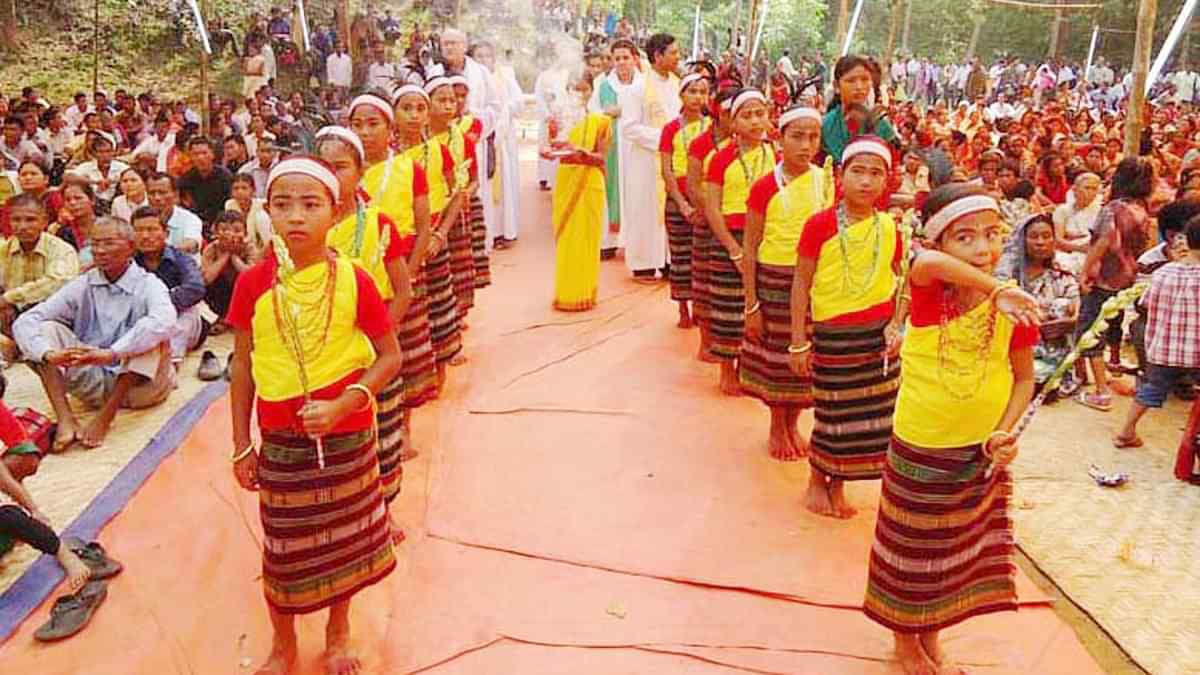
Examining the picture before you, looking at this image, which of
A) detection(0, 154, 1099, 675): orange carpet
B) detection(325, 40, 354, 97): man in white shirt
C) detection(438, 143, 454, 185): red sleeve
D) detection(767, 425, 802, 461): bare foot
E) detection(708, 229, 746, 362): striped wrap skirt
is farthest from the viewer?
detection(325, 40, 354, 97): man in white shirt

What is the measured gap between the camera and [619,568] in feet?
12.4

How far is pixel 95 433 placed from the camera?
529 cm

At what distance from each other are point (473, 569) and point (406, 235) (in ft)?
5.14

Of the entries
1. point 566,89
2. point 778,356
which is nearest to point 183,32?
point 566,89

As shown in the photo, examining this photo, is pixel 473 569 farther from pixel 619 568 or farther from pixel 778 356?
pixel 778 356

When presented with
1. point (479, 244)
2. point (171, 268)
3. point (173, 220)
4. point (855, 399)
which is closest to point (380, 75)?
point (173, 220)

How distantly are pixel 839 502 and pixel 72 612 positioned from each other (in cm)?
287

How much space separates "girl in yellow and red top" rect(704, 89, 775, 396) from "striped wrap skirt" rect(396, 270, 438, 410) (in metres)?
1.53

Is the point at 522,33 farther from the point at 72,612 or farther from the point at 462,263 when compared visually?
the point at 72,612

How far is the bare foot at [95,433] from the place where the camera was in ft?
17.2

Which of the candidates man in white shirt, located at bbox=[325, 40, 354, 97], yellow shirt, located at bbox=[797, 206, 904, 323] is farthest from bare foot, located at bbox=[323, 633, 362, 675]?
man in white shirt, located at bbox=[325, 40, 354, 97]

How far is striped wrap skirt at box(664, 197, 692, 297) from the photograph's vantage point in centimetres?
642

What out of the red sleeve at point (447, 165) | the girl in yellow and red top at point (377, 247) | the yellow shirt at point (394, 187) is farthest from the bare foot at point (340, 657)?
the red sleeve at point (447, 165)

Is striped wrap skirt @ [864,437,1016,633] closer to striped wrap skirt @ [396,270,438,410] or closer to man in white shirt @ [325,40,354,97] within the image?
striped wrap skirt @ [396,270,438,410]
